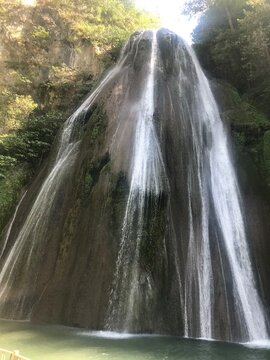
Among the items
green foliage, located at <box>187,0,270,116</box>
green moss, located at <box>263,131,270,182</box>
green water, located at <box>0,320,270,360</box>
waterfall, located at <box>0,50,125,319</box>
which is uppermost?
green foliage, located at <box>187,0,270,116</box>

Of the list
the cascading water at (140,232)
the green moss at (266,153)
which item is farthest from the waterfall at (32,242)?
the green moss at (266,153)

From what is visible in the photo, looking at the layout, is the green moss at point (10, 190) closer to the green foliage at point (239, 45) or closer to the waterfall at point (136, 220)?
the waterfall at point (136, 220)

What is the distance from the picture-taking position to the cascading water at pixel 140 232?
1119 cm

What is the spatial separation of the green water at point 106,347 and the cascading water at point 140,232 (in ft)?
2.70

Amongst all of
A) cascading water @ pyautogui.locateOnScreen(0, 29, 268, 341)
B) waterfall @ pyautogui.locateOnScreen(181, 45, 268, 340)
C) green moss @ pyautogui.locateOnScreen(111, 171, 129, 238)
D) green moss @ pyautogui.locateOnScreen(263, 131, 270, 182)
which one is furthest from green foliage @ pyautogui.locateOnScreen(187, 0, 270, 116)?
green moss @ pyautogui.locateOnScreen(111, 171, 129, 238)

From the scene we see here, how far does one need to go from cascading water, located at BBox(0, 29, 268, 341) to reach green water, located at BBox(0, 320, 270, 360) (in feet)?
2.70

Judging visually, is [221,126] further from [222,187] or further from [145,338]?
[145,338]

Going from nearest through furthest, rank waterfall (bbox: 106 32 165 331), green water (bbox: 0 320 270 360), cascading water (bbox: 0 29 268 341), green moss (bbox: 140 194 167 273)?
green water (bbox: 0 320 270 360) → waterfall (bbox: 106 32 165 331) → cascading water (bbox: 0 29 268 341) → green moss (bbox: 140 194 167 273)

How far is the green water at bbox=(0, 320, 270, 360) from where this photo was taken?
27.7ft

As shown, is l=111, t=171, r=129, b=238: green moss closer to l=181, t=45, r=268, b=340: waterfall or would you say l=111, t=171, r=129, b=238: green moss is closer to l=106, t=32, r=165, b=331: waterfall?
l=106, t=32, r=165, b=331: waterfall

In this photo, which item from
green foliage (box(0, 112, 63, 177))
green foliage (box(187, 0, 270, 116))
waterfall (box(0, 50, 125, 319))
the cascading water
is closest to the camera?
the cascading water

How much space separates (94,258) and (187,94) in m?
9.01

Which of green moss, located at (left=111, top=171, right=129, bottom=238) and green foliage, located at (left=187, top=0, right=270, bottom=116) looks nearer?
green moss, located at (left=111, top=171, right=129, bottom=238)

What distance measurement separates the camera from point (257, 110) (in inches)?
719
